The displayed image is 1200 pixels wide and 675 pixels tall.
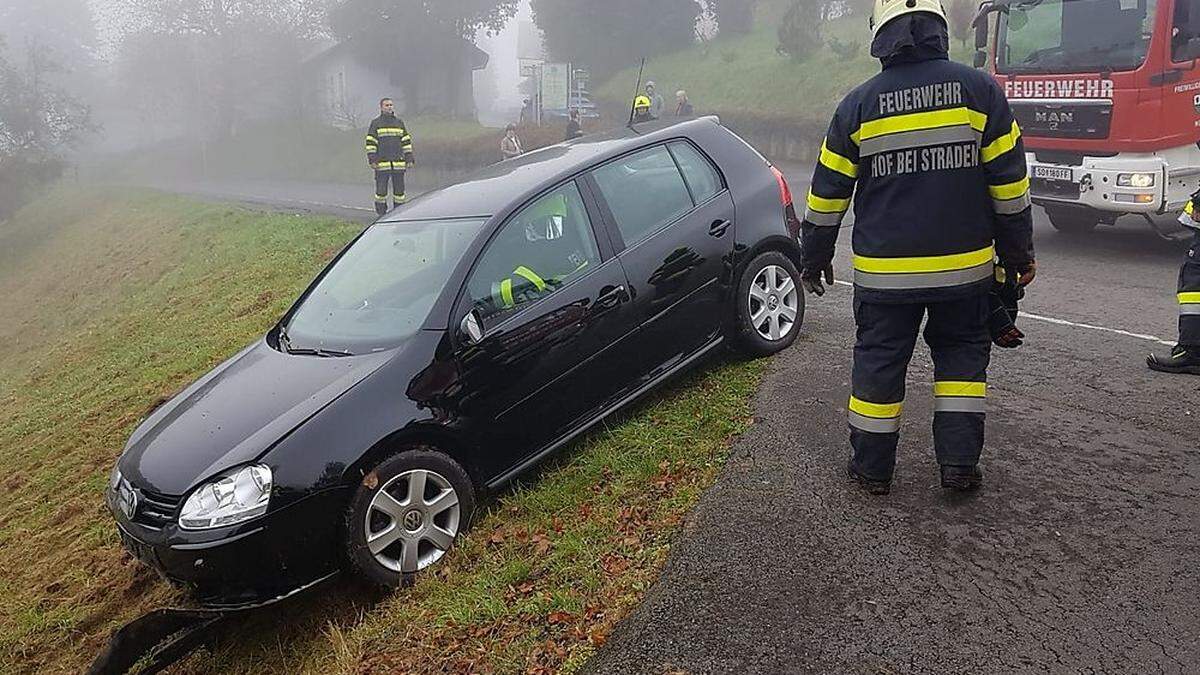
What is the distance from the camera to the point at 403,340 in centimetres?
417

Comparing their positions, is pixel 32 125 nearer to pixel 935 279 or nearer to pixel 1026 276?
pixel 935 279

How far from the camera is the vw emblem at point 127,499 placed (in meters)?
3.88

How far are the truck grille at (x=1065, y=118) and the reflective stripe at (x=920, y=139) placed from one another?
6341mm

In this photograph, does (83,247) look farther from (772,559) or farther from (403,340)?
(772,559)

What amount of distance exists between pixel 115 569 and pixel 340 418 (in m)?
2.74

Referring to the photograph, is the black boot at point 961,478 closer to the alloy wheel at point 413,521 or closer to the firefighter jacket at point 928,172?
the firefighter jacket at point 928,172

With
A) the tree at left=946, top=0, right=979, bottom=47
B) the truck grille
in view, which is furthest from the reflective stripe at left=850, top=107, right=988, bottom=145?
the tree at left=946, top=0, right=979, bottom=47

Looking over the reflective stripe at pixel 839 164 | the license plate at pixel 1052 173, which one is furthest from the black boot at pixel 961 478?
the license plate at pixel 1052 173

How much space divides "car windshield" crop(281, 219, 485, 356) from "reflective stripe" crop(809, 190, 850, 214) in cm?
177

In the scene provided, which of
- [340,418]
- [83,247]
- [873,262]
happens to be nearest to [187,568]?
[340,418]

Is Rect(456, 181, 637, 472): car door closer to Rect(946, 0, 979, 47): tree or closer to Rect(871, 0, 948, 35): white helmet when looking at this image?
Rect(871, 0, 948, 35): white helmet

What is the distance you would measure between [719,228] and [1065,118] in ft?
18.1

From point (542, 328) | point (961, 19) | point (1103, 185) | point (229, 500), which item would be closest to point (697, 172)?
point (542, 328)

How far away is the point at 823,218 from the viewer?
3604 mm
